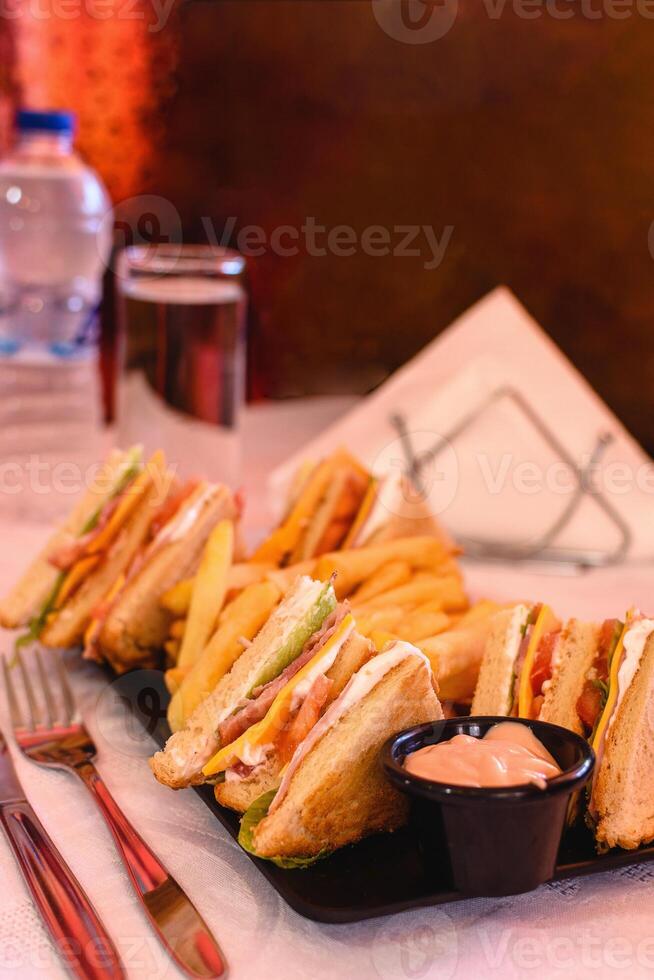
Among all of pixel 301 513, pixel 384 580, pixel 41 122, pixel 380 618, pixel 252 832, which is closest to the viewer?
pixel 252 832

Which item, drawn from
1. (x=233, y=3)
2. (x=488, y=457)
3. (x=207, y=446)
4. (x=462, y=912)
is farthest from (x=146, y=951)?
(x=233, y=3)

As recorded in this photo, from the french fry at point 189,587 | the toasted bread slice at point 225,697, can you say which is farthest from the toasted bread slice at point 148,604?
the toasted bread slice at point 225,697

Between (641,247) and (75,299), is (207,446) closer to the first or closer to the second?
(75,299)

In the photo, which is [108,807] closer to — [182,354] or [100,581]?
[100,581]

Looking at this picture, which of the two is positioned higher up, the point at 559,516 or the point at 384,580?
the point at 384,580

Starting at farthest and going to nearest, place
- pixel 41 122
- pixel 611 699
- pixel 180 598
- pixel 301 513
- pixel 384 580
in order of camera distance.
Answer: pixel 41 122 < pixel 301 513 < pixel 384 580 < pixel 180 598 < pixel 611 699

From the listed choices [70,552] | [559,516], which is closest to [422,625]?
[70,552]

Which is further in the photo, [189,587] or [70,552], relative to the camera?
[70,552]

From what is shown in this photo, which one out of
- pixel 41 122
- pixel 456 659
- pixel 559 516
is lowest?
pixel 559 516
